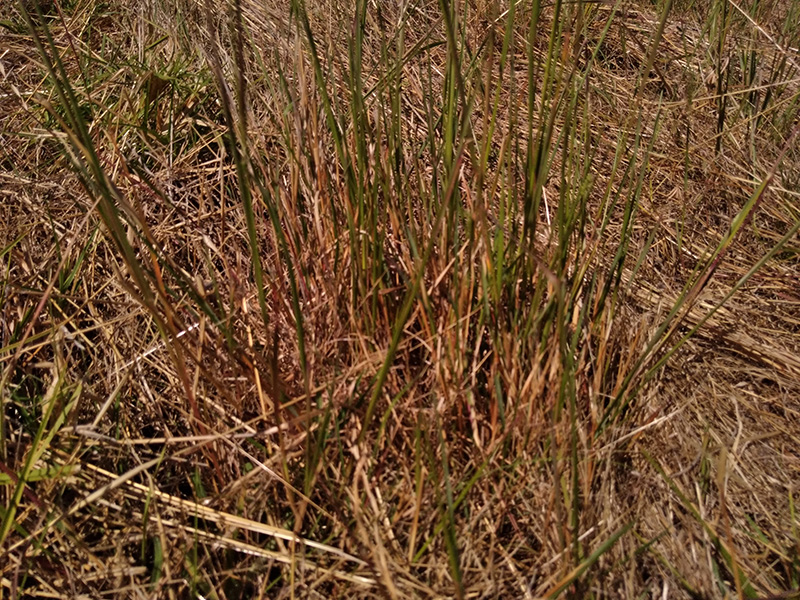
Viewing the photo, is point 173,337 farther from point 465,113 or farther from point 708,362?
point 708,362

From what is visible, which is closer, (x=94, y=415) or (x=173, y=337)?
(x=173, y=337)

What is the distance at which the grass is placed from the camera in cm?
89

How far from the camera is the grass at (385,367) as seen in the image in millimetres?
891

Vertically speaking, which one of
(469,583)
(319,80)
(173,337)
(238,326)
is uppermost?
(319,80)

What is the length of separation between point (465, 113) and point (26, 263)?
918mm

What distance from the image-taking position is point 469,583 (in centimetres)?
91

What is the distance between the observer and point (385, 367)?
825mm

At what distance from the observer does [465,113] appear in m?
0.73

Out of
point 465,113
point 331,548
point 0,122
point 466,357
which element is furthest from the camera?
point 0,122

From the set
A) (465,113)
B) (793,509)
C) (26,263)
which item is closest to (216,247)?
(26,263)

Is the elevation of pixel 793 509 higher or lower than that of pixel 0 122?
lower

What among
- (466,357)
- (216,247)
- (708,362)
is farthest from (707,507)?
(216,247)

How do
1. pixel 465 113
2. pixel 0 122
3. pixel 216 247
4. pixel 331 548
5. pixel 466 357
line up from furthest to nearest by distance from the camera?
pixel 0 122 → pixel 216 247 → pixel 466 357 → pixel 331 548 → pixel 465 113

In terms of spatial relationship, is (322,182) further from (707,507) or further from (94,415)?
(707,507)
